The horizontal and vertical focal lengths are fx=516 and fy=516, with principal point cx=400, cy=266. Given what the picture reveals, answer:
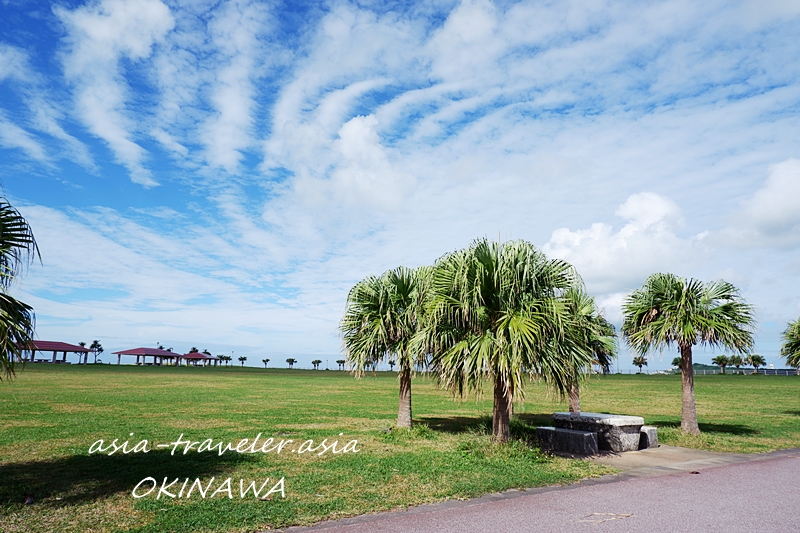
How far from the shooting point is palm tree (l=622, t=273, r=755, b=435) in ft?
50.1

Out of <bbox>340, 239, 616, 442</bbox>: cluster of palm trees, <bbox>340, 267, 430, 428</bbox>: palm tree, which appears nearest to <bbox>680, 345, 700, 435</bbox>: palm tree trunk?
<bbox>340, 239, 616, 442</bbox>: cluster of palm trees

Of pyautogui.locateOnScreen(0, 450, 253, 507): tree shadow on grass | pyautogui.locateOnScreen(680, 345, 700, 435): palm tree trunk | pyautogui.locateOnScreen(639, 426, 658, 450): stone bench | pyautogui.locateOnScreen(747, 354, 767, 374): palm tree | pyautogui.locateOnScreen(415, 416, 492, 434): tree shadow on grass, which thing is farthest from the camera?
pyautogui.locateOnScreen(747, 354, 767, 374): palm tree

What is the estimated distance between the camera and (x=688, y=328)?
50.5 ft

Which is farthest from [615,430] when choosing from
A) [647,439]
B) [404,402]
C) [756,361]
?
[756,361]

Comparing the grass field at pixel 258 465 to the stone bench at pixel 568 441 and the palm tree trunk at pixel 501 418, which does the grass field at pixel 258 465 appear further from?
the stone bench at pixel 568 441

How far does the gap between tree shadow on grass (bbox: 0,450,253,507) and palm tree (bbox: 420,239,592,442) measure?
215 inches

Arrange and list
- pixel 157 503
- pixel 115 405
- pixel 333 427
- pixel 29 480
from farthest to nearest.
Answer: pixel 115 405
pixel 333 427
pixel 29 480
pixel 157 503

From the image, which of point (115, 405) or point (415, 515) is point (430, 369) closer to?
point (415, 515)

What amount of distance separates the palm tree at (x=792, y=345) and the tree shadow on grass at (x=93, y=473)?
25.8 meters

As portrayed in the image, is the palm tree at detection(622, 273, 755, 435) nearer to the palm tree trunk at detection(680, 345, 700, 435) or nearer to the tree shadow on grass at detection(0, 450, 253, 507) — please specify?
the palm tree trunk at detection(680, 345, 700, 435)

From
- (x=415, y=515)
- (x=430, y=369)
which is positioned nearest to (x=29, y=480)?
(x=415, y=515)

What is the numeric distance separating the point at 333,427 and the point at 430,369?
6.42m

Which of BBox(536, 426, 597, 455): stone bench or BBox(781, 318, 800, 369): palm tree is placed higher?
BBox(781, 318, 800, 369): palm tree

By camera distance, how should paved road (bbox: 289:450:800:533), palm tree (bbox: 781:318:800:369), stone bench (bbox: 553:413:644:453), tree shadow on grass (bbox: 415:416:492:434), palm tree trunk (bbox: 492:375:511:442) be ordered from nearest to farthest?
paved road (bbox: 289:450:800:533) < palm tree trunk (bbox: 492:375:511:442) < stone bench (bbox: 553:413:644:453) < tree shadow on grass (bbox: 415:416:492:434) < palm tree (bbox: 781:318:800:369)
